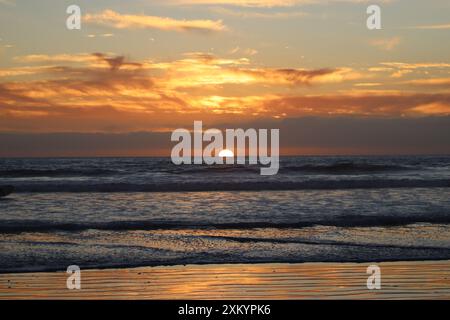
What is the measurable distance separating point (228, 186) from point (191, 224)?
15942mm

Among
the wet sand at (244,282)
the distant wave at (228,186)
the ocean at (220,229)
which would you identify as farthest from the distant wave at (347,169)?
the wet sand at (244,282)

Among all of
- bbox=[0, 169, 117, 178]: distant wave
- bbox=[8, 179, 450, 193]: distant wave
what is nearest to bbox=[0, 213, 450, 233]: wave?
bbox=[8, 179, 450, 193]: distant wave

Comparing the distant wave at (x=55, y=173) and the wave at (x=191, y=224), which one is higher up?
the distant wave at (x=55, y=173)

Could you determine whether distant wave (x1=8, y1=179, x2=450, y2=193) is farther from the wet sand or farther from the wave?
the wet sand

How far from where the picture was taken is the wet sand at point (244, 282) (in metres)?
7.85

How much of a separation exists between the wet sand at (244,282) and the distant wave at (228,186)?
814 inches

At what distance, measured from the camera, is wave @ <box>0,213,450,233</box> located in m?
15.1

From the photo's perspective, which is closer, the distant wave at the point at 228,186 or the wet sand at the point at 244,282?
the wet sand at the point at 244,282

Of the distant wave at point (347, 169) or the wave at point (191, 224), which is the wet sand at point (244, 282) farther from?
the distant wave at point (347, 169)

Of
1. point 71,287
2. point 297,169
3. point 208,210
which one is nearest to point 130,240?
point 71,287

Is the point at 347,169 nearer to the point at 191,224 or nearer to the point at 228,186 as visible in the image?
the point at 228,186

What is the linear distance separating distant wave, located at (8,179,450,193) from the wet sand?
814 inches

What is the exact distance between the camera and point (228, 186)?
104 ft
